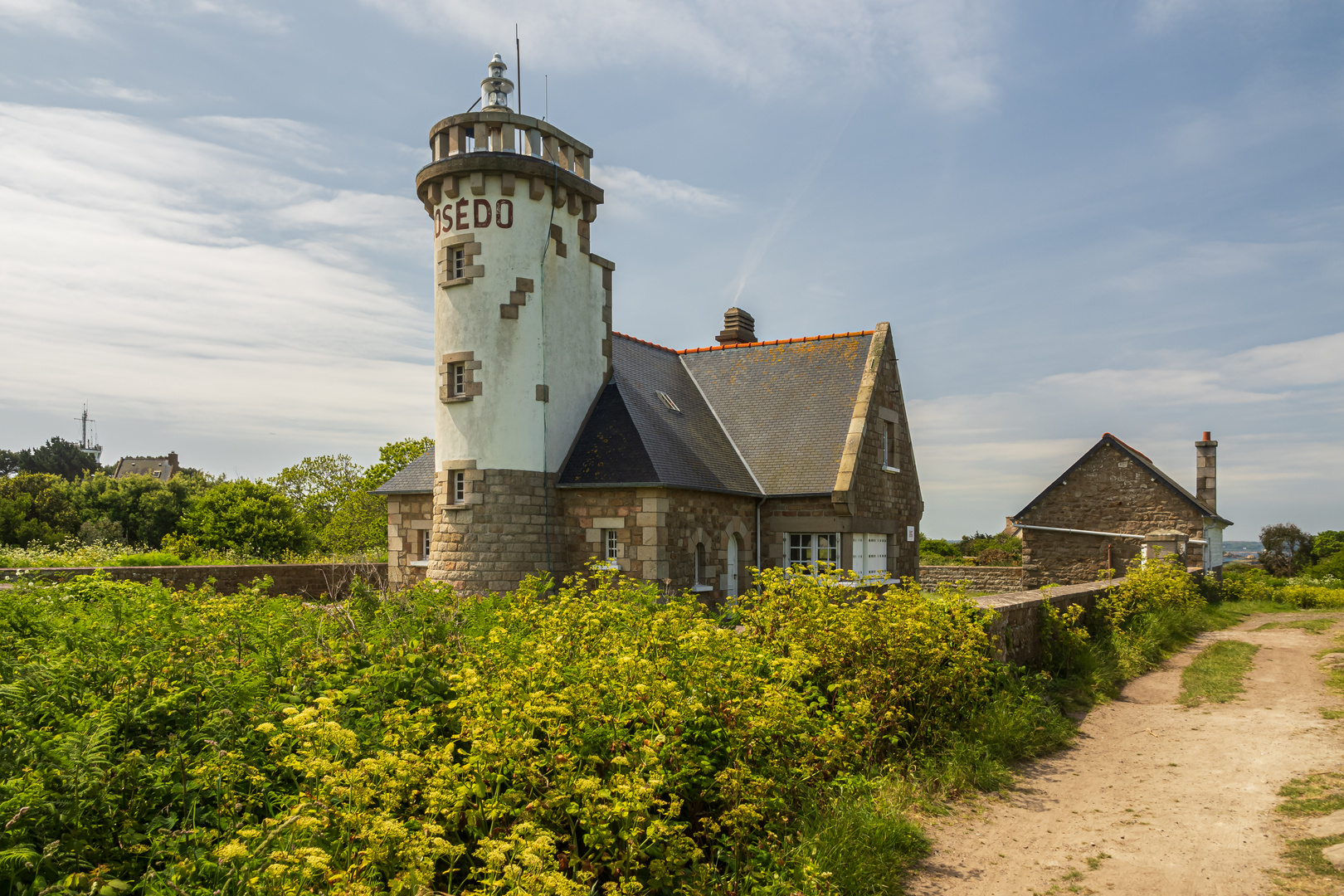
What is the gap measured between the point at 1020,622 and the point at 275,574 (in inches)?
648

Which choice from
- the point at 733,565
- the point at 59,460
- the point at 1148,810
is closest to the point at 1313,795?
the point at 1148,810

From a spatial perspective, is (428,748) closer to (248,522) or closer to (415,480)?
(415,480)

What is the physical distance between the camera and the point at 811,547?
56.2 ft

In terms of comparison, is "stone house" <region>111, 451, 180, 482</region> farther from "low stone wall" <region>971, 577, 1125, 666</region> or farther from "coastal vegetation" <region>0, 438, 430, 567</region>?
"low stone wall" <region>971, 577, 1125, 666</region>

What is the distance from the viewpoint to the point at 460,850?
10.5ft

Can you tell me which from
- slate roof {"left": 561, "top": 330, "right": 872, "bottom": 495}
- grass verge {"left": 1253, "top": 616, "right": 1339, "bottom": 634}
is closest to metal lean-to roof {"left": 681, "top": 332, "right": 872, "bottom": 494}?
slate roof {"left": 561, "top": 330, "right": 872, "bottom": 495}

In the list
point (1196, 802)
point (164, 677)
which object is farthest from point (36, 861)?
point (1196, 802)

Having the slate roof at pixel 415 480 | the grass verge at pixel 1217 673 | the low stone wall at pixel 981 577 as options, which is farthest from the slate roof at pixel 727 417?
the low stone wall at pixel 981 577

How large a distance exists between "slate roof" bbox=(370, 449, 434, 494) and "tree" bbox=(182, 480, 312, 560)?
14472 mm

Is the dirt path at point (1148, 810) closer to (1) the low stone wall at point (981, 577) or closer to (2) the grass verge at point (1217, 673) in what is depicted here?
(2) the grass verge at point (1217, 673)

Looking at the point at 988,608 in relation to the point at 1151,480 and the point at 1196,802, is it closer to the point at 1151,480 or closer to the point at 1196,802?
the point at 1196,802

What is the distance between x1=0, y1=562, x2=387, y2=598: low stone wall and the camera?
1611 centimetres


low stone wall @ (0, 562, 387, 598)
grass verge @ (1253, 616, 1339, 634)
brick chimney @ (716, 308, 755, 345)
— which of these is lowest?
grass verge @ (1253, 616, 1339, 634)

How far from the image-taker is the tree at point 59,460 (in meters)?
61.3
